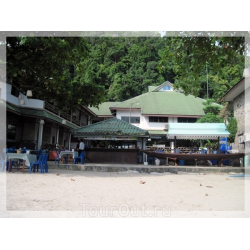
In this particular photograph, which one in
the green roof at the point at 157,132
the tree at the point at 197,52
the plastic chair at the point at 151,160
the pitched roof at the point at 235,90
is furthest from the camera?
the green roof at the point at 157,132

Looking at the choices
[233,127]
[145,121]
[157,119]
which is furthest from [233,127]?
[145,121]

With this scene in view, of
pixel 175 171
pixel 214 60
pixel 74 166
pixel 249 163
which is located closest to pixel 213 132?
pixel 249 163

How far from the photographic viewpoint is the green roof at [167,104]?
→ 26500 mm

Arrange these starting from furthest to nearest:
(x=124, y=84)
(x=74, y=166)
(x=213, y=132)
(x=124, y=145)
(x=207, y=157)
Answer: (x=124, y=84), (x=124, y=145), (x=213, y=132), (x=207, y=157), (x=74, y=166)

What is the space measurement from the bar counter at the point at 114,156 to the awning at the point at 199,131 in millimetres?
2893

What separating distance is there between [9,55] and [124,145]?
1077 cm

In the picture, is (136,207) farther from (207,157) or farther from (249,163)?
(249,163)

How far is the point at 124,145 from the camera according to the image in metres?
16.9

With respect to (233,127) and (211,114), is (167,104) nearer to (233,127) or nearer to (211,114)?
(211,114)

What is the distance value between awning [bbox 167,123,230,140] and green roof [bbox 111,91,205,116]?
9.76m

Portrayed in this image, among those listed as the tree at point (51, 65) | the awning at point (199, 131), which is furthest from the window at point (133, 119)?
the tree at point (51, 65)

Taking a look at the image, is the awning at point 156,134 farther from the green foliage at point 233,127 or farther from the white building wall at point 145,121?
the green foliage at point 233,127

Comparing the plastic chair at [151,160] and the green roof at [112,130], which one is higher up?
the green roof at [112,130]

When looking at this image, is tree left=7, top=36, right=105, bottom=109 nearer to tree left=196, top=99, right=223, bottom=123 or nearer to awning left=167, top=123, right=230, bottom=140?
awning left=167, top=123, right=230, bottom=140
